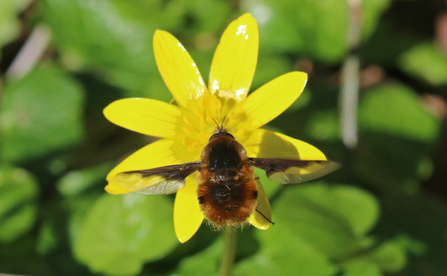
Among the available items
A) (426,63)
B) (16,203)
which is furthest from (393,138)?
(16,203)

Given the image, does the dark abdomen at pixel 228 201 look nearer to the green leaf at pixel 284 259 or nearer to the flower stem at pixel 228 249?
the flower stem at pixel 228 249

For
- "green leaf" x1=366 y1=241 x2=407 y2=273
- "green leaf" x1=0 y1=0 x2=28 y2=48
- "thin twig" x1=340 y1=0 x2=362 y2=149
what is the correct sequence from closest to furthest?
"green leaf" x1=366 y1=241 x2=407 y2=273 < "thin twig" x1=340 y1=0 x2=362 y2=149 < "green leaf" x1=0 y1=0 x2=28 y2=48

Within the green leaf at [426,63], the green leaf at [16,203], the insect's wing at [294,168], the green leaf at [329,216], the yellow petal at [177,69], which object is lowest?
the green leaf at [16,203]

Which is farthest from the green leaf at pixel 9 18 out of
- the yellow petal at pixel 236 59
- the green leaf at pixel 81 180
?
the yellow petal at pixel 236 59

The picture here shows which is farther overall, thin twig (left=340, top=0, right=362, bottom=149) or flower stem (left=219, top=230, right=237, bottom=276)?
thin twig (left=340, top=0, right=362, bottom=149)

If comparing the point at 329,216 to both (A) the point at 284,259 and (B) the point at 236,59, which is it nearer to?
(A) the point at 284,259

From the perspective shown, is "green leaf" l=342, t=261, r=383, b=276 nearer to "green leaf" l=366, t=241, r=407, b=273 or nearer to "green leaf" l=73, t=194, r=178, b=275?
"green leaf" l=366, t=241, r=407, b=273

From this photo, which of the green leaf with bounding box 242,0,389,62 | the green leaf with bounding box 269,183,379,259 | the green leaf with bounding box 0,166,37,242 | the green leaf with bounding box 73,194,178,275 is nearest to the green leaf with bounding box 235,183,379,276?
the green leaf with bounding box 269,183,379,259
